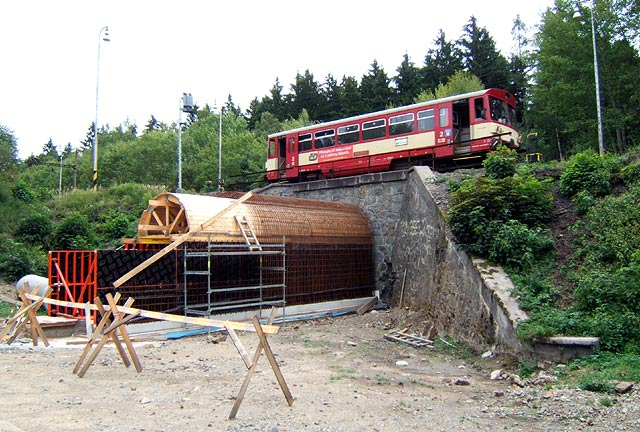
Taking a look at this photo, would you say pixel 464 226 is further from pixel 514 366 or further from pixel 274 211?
pixel 274 211

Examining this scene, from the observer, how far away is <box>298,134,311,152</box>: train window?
22.7m

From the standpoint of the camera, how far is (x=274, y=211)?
1523cm

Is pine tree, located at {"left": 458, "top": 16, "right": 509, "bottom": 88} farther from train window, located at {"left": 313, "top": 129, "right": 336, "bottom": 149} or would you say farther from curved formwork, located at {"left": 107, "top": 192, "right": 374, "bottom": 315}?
curved formwork, located at {"left": 107, "top": 192, "right": 374, "bottom": 315}

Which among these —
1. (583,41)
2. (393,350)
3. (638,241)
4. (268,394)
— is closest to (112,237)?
(393,350)

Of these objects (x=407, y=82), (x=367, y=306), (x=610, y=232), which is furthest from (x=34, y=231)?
(x=407, y=82)

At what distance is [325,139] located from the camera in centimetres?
2205

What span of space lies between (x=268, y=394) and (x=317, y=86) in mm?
48940

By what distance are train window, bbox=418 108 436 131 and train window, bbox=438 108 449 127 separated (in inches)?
10.6

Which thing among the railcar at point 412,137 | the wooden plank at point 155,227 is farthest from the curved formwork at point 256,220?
the railcar at point 412,137

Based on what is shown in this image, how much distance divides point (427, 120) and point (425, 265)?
6.34m

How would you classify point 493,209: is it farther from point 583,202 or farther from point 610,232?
point 610,232

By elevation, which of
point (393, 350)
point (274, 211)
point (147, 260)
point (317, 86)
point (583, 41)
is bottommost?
point (393, 350)

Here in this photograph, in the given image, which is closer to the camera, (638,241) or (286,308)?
(638,241)

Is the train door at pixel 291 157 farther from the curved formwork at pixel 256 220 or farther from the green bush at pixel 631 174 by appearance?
the green bush at pixel 631 174
